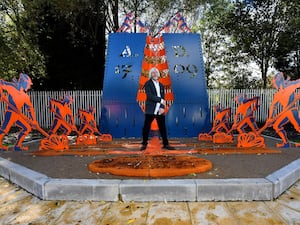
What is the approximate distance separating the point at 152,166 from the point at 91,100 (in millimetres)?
11533

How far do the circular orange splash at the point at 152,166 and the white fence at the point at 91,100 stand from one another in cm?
1080

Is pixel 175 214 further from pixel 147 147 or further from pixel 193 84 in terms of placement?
pixel 193 84

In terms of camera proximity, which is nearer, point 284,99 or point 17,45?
point 284,99

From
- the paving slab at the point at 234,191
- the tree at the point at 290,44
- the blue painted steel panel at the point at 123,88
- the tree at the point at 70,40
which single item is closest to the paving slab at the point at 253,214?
the paving slab at the point at 234,191

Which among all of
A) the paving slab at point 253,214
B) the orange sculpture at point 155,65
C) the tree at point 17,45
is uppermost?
the tree at point 17,45

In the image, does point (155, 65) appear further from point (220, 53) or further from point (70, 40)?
point (220, 53)

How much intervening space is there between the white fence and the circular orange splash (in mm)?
10802

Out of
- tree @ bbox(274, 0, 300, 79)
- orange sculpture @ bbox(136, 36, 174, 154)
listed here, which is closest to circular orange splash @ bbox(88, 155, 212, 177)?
orange sculpture @ bbox(136, 36, 174, 154)

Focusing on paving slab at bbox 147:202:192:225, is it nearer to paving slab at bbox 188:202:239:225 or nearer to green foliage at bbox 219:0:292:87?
paving slab at bbox 188:202:239:225

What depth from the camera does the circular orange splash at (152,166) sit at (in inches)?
171

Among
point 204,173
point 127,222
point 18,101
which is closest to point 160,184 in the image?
point 127,222

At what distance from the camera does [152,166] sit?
15.2 ft

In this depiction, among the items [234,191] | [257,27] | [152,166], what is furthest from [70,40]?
[234,191]

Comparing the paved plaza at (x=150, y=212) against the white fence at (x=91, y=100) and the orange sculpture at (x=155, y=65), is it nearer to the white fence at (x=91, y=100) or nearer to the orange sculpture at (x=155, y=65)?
the orange sculpture at (x=155, y=65)
